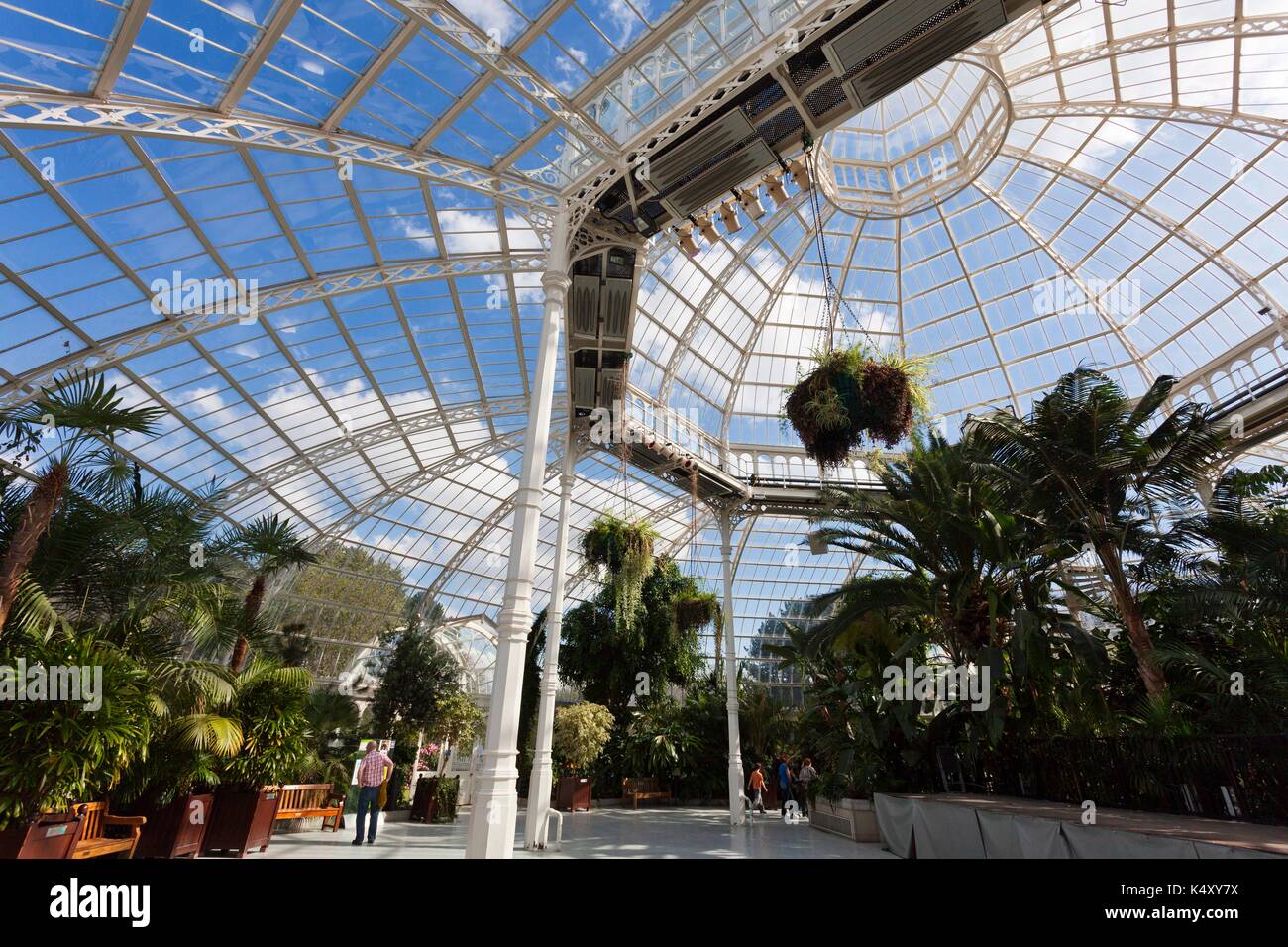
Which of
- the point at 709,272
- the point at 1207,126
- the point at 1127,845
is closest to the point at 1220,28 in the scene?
the point at 1207,126

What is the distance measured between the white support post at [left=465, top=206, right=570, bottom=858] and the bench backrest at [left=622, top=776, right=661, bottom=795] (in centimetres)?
1655

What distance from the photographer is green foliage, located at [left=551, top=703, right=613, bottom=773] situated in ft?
64.7

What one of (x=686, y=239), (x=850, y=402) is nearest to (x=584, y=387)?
(x=686, y=239)

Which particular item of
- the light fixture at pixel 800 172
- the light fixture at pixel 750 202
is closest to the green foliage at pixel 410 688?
the light fixture at pixel 750 202

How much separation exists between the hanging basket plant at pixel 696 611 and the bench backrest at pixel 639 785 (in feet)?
19.0

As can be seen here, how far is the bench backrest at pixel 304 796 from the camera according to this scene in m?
12.0

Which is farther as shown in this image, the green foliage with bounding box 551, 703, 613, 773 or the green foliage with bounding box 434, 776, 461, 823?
the green foliage with bounding box 551, 703, 613, 773

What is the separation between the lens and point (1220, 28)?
549 inches

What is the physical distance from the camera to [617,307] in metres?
13.5

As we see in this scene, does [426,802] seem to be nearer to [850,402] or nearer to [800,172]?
[850,402]

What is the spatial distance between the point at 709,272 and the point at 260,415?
1507 cm

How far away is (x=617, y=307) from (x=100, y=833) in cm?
1121

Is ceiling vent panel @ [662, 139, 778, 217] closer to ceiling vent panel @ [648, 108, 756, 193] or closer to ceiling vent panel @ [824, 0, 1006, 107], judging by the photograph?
ceiling vent panel @ [648, 108, 756, 193]

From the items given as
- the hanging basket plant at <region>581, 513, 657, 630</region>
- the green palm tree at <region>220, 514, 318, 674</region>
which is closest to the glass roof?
the hanging basket plant at <region>581, 513, 657, 630</region>
